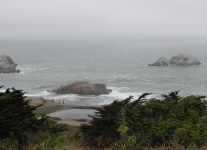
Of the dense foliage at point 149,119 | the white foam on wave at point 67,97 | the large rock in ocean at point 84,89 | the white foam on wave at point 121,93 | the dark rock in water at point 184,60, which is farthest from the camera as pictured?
the dark rock in water at point 184,60

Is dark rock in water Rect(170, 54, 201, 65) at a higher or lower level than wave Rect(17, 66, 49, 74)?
higher

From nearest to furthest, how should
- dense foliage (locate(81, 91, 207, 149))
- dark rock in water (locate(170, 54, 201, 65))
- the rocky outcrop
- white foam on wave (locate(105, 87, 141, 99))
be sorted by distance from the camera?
dense foliage (locate(81, 91, 207, 149))
white foam on wave (locate(105, 87, 141, 99))
the rocky outcrop
dark rock in water (locate(170, 54, 201, 65))

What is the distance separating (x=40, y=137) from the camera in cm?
1307

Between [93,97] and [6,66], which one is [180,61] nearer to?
[93,97]

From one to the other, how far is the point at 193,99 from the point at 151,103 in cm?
210

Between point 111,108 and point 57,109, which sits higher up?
point 111,108

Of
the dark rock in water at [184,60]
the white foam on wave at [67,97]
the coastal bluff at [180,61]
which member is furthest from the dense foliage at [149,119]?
the dark rock in water at [184,60]

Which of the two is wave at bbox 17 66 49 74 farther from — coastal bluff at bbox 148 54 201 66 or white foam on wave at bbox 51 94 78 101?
white foam on wave at bbox 51 94 78 101

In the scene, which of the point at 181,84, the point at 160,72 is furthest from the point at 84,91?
the point at 160,72

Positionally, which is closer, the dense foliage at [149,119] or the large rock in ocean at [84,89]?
the dense foliage at [149,119]

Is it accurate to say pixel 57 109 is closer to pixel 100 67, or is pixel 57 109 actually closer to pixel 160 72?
pixel 160 72

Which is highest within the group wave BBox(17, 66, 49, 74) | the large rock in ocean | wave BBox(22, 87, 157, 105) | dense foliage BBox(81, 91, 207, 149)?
dense foliage BBox(81, 91, 207, 149)

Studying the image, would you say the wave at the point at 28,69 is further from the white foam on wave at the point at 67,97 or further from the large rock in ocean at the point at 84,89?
the white foam on wave at the point at 67,97

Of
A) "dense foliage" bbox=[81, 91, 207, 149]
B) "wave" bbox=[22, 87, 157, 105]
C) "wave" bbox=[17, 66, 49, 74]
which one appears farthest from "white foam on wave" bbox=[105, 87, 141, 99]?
"dense foliage" bbox=[81, 91, 207, 149]
